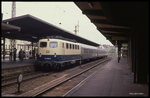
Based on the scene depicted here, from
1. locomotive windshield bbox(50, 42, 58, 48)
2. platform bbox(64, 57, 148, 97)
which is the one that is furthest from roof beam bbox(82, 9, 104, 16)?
locomotive windshield bbox(50, 42, 58, 48)

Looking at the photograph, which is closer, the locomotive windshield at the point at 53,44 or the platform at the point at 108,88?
the platform at the point at 108,88

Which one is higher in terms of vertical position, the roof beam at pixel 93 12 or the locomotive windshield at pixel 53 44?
the roof beam at pixel 93 12

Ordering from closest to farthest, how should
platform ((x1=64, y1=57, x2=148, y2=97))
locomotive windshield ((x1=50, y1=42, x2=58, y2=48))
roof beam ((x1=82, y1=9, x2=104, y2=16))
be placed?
1. platform ((x1=64, y1=57, x2=148, y2=97))
2. roof beam ((x1=82, y1=9, x2=104, y2=16))
3. locomotive windshield ((x1=50, y1=42, x2=58, y2=48))

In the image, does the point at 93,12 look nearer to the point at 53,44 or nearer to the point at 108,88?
the point at 108,88

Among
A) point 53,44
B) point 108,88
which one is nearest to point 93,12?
point 108,88

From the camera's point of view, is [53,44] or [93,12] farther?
[53,44]

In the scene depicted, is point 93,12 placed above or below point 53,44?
above

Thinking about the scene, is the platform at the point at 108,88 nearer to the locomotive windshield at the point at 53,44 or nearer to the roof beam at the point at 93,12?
the roof beam at the point at 93,12

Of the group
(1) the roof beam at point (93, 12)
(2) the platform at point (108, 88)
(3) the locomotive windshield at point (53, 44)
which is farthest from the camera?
(3) the locomotive windshield at point (53, 44)

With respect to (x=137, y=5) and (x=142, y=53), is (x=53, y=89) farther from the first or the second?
(x=137, y=5)

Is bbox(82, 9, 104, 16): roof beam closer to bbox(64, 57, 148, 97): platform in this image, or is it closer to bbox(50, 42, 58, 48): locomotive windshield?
bbox(64, 57, 148, 97): platform

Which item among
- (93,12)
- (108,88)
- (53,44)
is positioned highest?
(93,12)

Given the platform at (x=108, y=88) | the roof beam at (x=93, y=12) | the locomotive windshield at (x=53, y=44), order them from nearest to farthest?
the platform at (x=108, y=88)
the roof beam at (x=93, y=12)
the locomotive windshield at (x=53, y=44)

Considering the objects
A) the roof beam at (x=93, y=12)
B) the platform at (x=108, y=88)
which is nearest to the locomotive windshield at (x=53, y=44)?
the platform at (x=108, y=88)
